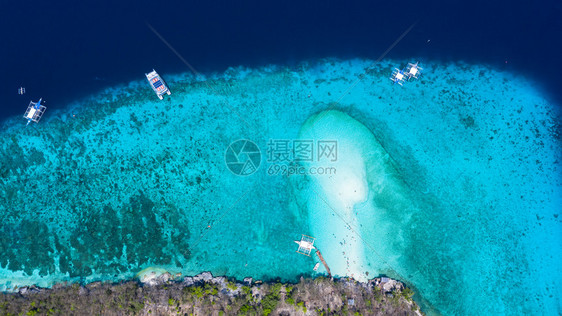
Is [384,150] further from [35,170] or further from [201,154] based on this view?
[35,170]
